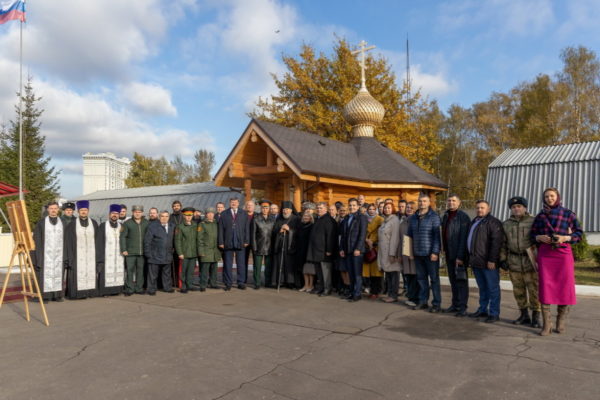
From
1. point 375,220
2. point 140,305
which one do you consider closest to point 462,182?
point 375,220

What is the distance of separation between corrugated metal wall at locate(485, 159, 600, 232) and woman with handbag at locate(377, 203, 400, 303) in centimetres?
821

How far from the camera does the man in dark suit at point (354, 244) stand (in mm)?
8133

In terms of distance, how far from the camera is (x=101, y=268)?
9023 mm

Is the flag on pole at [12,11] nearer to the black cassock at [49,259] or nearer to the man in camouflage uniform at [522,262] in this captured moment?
the black cassock at [49,259]

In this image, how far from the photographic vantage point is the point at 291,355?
4.86 meters

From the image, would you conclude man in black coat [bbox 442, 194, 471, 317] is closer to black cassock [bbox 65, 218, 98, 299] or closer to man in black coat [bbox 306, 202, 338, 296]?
man in black coat [bbox 306, 202, 338, 296]

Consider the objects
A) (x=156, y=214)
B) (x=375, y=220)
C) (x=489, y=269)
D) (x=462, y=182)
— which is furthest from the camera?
(x=462, y=182)

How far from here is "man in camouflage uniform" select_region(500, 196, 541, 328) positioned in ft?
19.9

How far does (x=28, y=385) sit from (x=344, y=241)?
18.3 ft

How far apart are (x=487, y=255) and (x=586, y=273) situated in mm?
6099

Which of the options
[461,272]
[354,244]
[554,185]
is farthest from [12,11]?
[554,185]

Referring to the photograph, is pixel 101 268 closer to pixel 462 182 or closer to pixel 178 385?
pixel 178 385

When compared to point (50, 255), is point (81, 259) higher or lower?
lower

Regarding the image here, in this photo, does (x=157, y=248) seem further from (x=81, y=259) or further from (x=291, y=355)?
(x=291, y=355)
